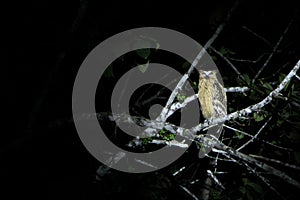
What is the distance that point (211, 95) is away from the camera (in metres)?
3.80

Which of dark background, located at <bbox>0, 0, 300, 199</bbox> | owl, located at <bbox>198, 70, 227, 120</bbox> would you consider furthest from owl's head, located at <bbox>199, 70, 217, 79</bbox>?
dark background, located at <bbox>0, 0, 300, 199</bbox>

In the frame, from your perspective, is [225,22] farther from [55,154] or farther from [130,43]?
[55,154]

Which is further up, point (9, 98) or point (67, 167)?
point (9, 98)

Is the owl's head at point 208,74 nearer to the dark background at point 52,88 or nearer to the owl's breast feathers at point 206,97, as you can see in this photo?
the owl's breast feathers at point 206,97

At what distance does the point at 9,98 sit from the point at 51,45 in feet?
1.80

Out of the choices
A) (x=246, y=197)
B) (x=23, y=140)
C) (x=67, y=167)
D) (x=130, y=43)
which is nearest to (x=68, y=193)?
(x=67, y=167)

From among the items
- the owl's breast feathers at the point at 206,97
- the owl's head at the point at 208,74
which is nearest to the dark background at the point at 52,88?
the owl's head at the point at 208,74

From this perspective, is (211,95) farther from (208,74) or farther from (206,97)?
(208,74)

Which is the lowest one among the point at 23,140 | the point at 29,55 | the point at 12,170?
the point at 12,170

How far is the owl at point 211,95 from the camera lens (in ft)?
11.6

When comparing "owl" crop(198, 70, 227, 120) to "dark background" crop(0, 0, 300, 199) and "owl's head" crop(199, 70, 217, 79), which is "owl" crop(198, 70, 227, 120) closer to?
"owl's head" crop(199, 70, 217, 79)

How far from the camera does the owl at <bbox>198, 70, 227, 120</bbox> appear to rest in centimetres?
355

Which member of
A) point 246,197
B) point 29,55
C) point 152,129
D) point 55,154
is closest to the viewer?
point 152,129

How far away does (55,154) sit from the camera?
2.40 meters
